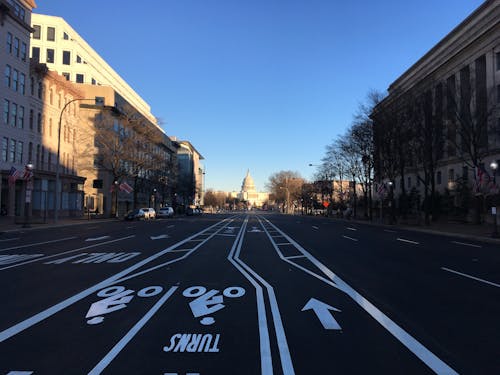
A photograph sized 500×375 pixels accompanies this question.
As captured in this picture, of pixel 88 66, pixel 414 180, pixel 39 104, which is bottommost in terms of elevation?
pixel 414 180

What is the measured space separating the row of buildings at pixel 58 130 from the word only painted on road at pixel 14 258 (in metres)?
19.0

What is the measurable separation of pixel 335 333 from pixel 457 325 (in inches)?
80.5

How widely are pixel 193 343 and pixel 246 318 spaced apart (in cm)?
140

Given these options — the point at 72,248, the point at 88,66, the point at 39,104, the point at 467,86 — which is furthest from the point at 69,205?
the point at 467,86

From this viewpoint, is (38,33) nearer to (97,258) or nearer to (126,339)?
(97,258)

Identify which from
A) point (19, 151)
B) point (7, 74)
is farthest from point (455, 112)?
point (19, 151)

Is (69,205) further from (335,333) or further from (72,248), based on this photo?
(335,333)

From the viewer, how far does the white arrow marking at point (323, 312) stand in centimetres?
664

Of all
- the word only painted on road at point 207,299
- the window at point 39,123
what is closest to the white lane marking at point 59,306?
the word only painted on road at point 207,299

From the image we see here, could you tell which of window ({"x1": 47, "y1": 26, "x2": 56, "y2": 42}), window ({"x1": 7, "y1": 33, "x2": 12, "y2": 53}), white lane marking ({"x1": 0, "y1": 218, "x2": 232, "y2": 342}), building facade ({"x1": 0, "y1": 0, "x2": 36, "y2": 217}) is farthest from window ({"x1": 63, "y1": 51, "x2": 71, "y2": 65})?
white lane marking ({"x1": 0, "y1": 218, "x2": 232, "y2": 342})

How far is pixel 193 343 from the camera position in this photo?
5719 millimetres

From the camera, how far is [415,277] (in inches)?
441

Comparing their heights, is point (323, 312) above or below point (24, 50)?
below

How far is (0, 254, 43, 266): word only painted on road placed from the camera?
43.8 ft
